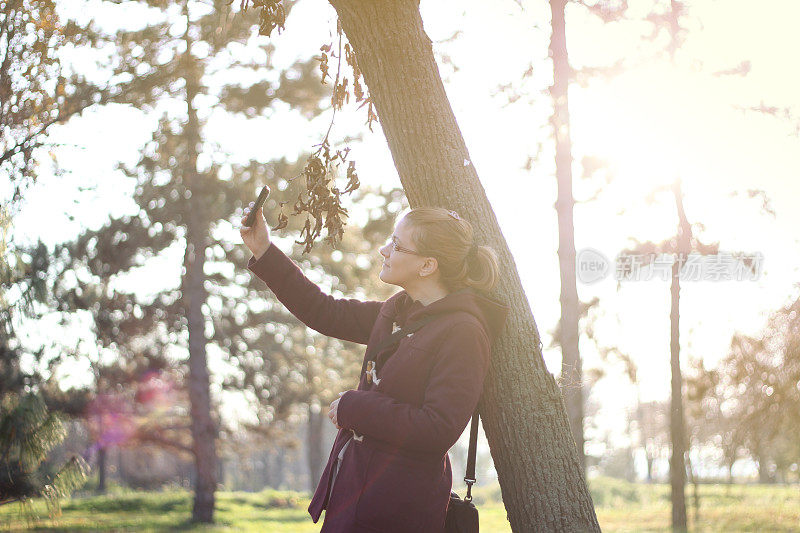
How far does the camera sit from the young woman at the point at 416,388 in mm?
2723

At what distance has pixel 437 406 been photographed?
2693 mm

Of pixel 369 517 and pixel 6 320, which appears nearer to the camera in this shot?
pixel 369 517

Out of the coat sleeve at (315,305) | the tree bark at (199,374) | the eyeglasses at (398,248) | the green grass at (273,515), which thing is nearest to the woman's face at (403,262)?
the eyeglasses at (398,248)

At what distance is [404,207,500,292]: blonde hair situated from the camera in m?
Answer: 3.03

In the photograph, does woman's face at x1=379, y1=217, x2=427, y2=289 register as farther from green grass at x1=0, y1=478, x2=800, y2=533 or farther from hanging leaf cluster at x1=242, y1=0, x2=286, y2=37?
green grass at x1=0, y1=478, x2=800, y2=533

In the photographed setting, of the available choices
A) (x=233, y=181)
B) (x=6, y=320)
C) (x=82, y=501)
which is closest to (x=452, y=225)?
(x=6, y=320)

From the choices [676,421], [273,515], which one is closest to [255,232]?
[676,421]

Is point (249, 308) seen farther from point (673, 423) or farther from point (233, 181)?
point (673, 423)

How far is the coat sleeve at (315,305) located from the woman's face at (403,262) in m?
0.48

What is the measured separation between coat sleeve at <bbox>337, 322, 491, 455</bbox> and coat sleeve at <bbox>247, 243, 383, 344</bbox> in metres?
0.70

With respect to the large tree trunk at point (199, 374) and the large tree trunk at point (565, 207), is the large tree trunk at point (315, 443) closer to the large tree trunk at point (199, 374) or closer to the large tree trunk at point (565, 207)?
the large tree trunk at point (199, 374)

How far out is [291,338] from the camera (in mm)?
20688

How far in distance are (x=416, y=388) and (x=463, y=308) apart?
34 centimetres

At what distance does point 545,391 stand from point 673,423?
1195 cm
